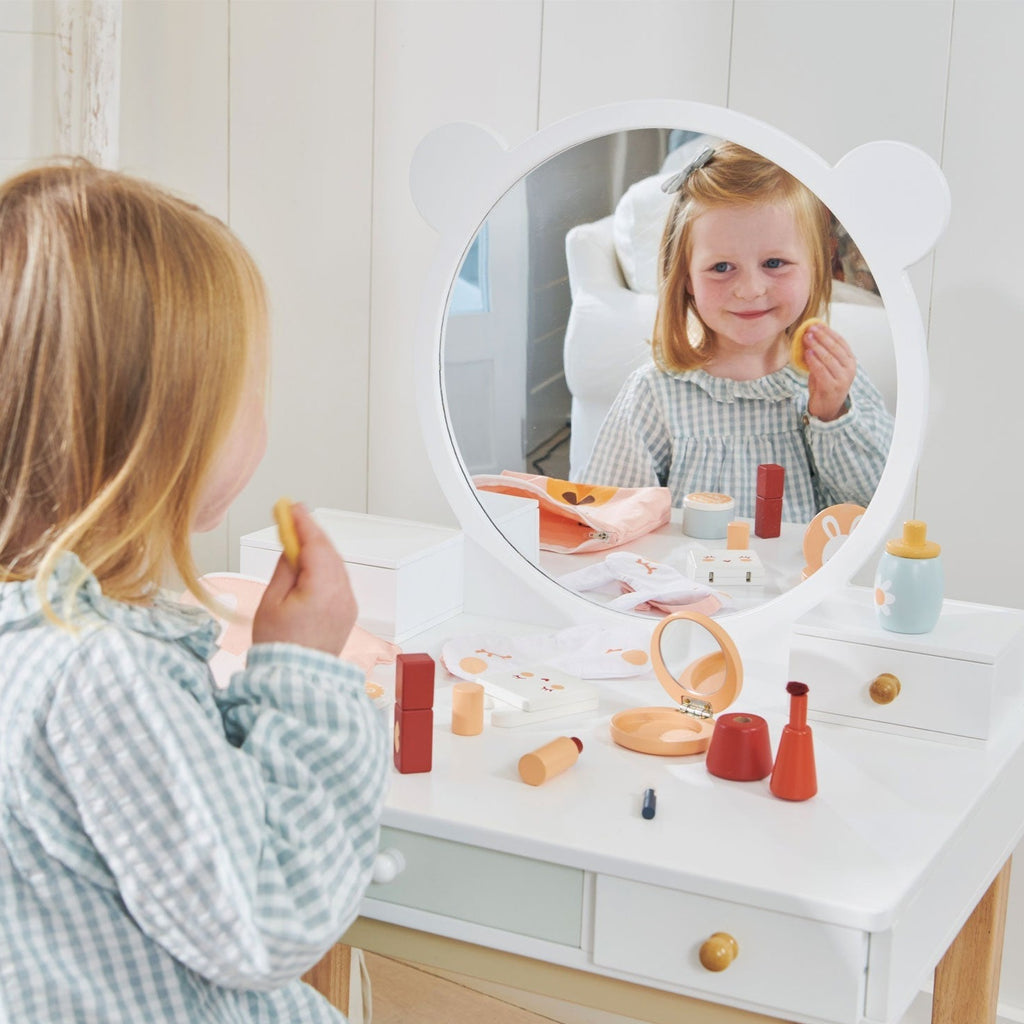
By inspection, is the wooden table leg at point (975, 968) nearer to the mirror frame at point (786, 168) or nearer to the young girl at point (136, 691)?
the mirror frame at point (786, 168)

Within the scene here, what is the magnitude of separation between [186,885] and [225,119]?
A: 1276mm

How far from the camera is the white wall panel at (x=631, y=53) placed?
4.77 feet

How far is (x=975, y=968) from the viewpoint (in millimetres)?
1306

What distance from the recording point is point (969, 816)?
1062 millimetres

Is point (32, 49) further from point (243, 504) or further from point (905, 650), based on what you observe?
point (905, 650)

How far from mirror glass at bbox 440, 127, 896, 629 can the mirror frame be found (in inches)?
0.4

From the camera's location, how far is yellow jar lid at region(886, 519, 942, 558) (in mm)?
1188

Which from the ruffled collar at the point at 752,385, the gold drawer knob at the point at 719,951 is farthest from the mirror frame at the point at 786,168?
the gold drawer knob at the point at 719,951

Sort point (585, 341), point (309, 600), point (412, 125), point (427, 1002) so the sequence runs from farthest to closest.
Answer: point (427, 1002)
point (412, 125)
point (585, 341)
point (309, 600)

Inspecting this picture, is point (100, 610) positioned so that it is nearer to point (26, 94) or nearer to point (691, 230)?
point (691, 230)

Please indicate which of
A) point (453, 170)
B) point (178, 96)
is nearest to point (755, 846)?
point (453, 170)

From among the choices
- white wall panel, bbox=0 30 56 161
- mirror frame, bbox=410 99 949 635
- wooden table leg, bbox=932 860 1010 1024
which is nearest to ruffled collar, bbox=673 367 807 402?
mirror frame, bbox=410 99 949 635

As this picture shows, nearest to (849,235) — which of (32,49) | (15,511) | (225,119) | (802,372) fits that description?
(802,372)

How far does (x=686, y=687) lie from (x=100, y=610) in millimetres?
587
